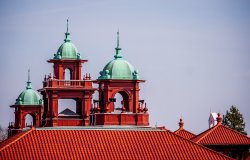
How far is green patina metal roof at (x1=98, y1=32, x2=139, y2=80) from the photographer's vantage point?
12581cm

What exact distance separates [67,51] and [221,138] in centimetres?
1920

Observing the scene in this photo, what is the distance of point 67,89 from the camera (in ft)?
450

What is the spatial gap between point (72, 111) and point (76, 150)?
84.6 feet

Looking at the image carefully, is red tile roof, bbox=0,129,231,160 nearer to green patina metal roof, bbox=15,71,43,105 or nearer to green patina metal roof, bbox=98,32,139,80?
green patina metal roof, bbox=98,32,139,80

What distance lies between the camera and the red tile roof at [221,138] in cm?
13138

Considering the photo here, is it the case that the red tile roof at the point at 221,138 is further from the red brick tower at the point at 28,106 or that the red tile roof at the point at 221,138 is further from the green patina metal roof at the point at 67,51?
the red brick tower at the point at 28,106

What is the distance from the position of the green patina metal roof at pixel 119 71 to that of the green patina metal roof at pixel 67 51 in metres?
14.6

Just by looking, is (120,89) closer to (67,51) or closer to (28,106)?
(67,51)

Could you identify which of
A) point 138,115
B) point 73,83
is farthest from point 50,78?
point 138,115

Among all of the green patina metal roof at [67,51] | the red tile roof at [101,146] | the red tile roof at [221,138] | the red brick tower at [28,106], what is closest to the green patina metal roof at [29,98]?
the red brick tower at [28,106]

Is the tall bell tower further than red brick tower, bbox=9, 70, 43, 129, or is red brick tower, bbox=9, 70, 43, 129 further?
red brick tower, bbox=9, 70, 43, 129

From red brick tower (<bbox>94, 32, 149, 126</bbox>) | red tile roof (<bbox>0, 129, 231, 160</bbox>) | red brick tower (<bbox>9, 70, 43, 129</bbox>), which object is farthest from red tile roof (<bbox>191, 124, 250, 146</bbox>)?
red brick tower (<bbox>9, 70, 43, 129</bbox>)

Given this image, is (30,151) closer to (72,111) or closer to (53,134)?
(53,134)

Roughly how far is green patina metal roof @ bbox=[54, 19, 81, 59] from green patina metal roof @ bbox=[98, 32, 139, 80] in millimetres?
14642
